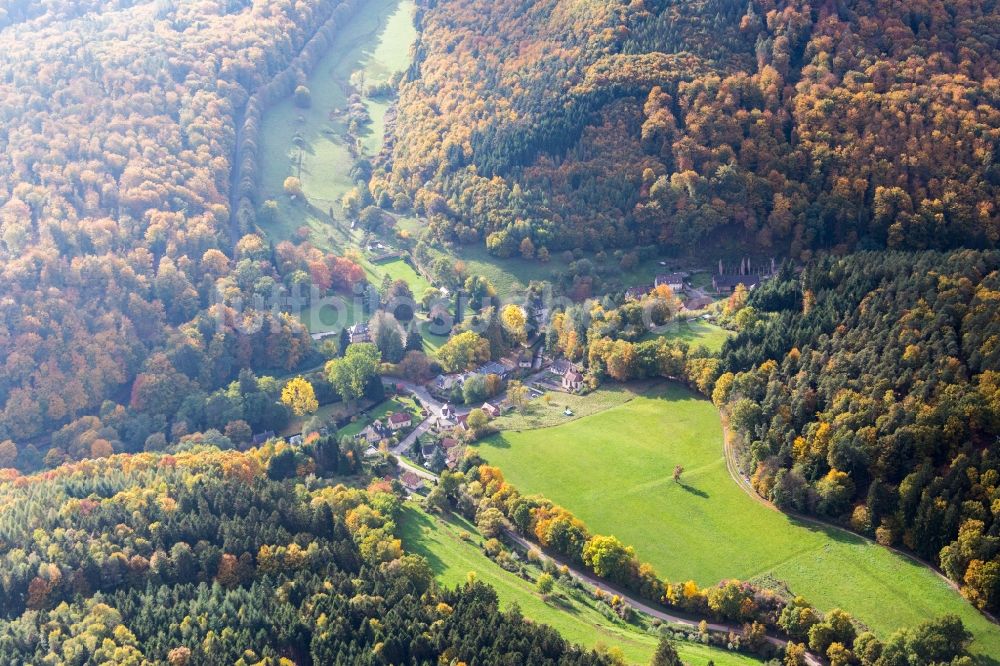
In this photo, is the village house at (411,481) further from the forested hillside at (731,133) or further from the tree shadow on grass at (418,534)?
the forested hillside at (731,133)

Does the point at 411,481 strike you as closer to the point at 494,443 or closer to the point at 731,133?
the point at 494,443

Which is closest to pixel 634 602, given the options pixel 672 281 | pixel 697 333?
pixel 697 333

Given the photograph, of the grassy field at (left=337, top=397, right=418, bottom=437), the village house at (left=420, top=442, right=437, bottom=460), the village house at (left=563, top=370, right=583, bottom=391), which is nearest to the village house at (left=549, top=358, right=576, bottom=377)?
the village house at (left=563, top=370, right=583, bottom=391)

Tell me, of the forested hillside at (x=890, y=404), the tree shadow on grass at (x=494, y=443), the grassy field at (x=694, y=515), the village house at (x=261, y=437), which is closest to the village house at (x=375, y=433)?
the village house at (x=261, y=437)

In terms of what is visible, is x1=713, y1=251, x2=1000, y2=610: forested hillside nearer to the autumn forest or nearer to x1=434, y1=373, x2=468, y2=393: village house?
the autumn forest

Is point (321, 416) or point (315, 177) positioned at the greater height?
point (315, 177)
